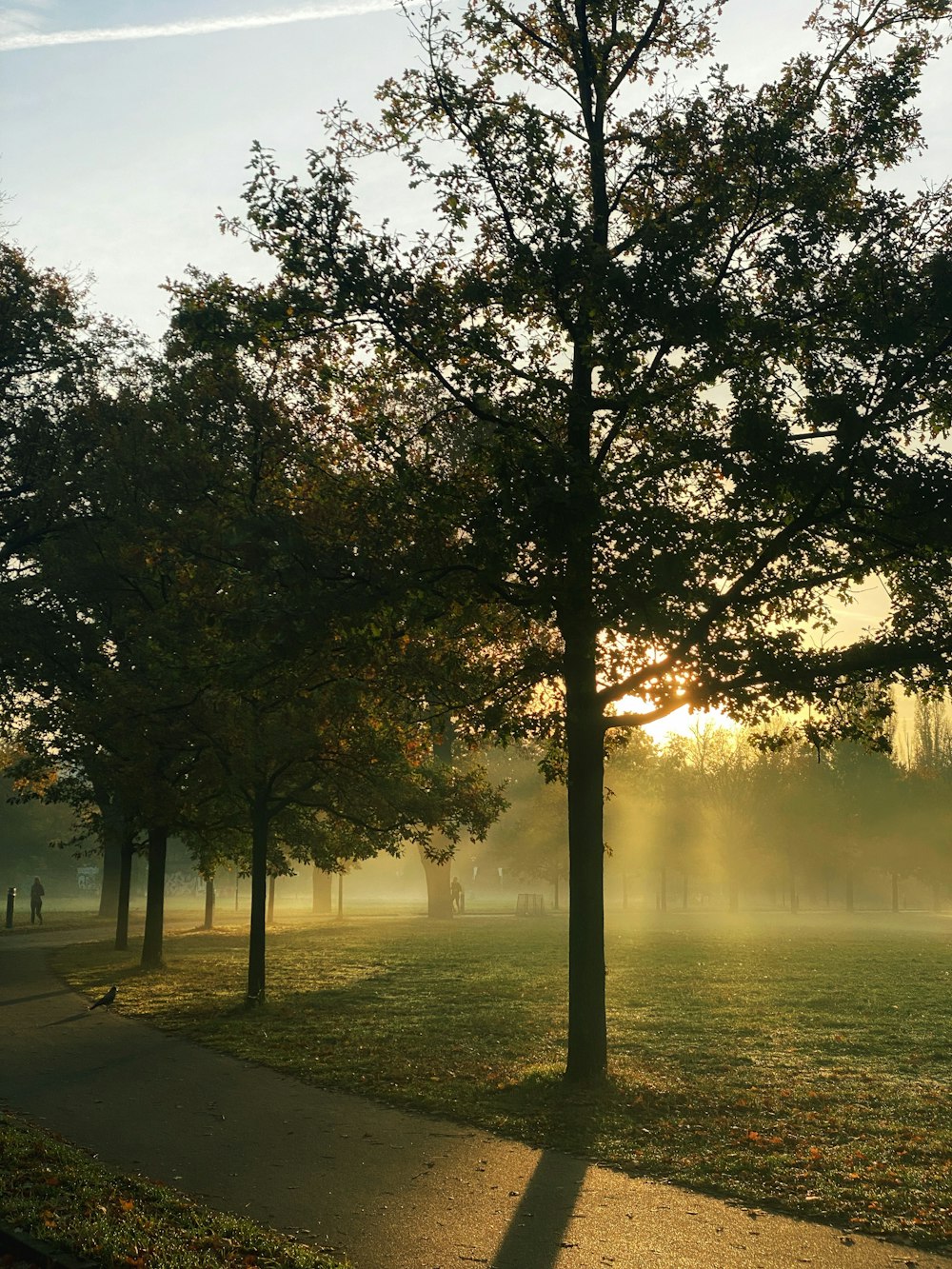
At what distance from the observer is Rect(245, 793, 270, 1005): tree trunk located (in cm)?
1767

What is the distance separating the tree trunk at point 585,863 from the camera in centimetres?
1166

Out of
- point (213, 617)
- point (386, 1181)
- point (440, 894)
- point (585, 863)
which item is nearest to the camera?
point (386, 1181)

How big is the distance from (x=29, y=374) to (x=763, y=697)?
69.3 ft

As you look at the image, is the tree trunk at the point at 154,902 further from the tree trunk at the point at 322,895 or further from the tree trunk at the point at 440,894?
the tree trunk at the point at 322,895

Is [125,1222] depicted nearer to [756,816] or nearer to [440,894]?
[440,894]

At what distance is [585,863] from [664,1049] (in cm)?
380

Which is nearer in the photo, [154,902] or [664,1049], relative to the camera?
[664,1049]

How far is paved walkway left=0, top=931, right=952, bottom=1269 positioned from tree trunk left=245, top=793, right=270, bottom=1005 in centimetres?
599

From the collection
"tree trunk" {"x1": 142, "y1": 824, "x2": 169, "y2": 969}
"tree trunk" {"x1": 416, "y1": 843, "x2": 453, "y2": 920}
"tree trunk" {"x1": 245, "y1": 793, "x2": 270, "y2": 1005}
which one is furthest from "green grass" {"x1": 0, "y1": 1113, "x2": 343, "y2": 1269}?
"tree trunk" {"x1": 416, "y1": 843, "x2": 453, "y2": 920}

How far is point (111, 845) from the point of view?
3641 cm

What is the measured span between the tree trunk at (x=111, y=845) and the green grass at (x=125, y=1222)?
19.9 meters

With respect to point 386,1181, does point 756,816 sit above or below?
above

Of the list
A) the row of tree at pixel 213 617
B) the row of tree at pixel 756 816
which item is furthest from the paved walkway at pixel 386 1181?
the row of tree at pixel 756 816

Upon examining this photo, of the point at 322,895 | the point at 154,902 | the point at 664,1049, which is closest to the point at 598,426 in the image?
the point at 664,1049
